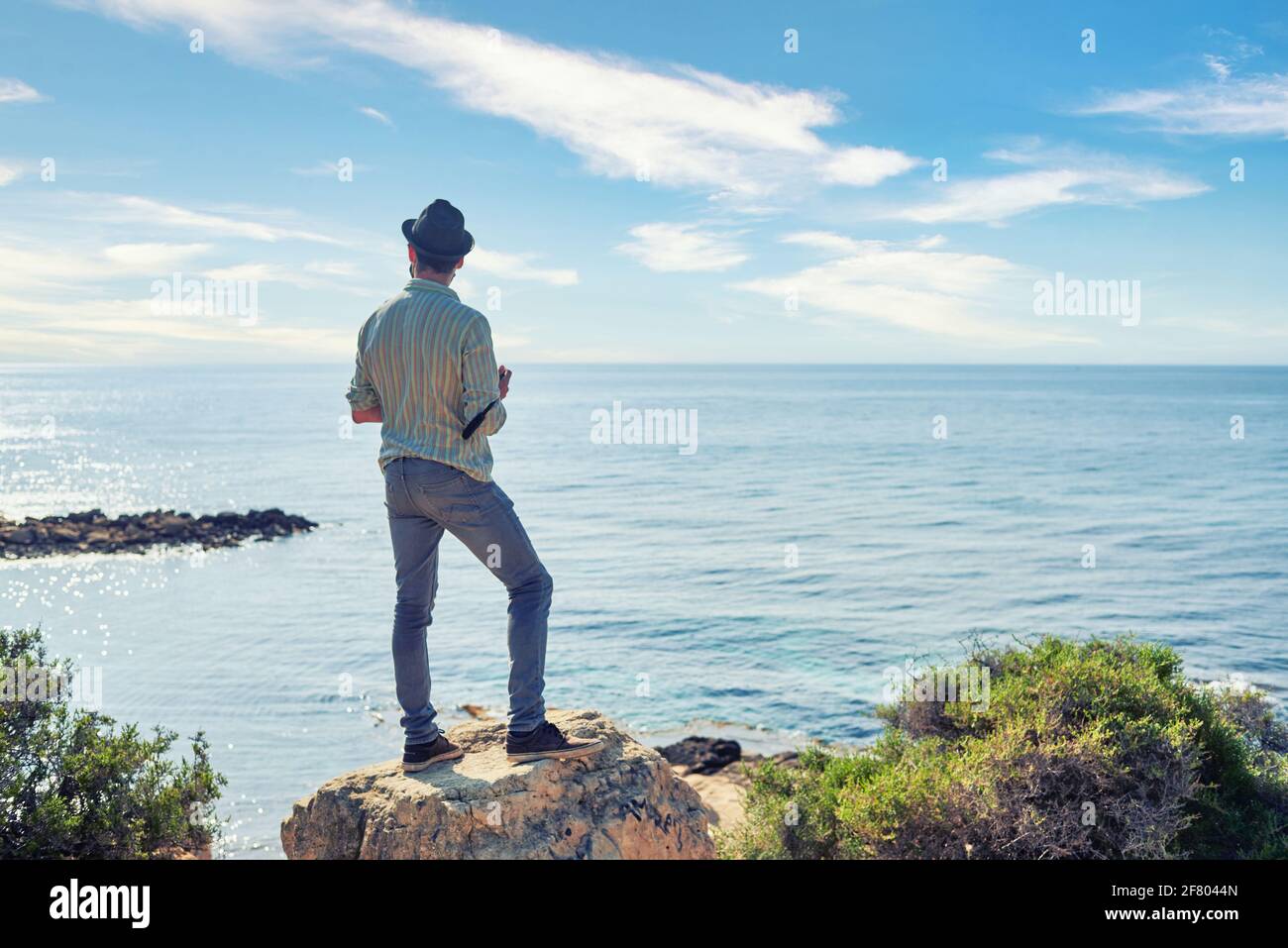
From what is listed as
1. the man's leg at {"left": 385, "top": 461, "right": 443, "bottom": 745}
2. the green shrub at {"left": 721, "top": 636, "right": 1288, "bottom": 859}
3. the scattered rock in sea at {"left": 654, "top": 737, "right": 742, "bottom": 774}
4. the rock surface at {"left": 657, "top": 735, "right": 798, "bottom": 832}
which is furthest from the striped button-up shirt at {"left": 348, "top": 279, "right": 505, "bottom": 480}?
the scattered rock in sea at {"left": 654, "top": 737, "right": 742, "bottom": 774}

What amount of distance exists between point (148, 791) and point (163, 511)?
37.0 metres

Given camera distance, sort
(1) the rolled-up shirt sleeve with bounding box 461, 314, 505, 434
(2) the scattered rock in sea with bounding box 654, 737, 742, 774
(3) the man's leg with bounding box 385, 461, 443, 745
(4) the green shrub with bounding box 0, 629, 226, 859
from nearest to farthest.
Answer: (1) the rolled-up shirt sleeve with bounding box 461, 314, 505, 434, (3) the man's leg with bounding box 385, 461, 443, 745, (4) the green shrub with bounding box 0, 629, 226, 859, (2) the scattered rock in sea with bounding box 654, 737, 742, 774

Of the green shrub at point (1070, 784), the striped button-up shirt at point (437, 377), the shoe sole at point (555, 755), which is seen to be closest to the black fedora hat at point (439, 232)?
the striped button-up shirt at point (437, 377)

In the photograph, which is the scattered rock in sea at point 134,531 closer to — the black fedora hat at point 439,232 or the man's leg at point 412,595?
the man's leg at point 412,595

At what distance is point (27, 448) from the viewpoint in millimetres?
76938

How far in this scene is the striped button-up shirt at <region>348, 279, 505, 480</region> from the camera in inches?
203

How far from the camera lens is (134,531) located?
36.5m

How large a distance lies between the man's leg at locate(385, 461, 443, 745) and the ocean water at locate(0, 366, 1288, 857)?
783 cm

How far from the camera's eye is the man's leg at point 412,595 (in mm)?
5328

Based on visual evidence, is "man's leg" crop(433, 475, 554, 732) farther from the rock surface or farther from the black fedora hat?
the rock surface

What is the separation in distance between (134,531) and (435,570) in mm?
36372
